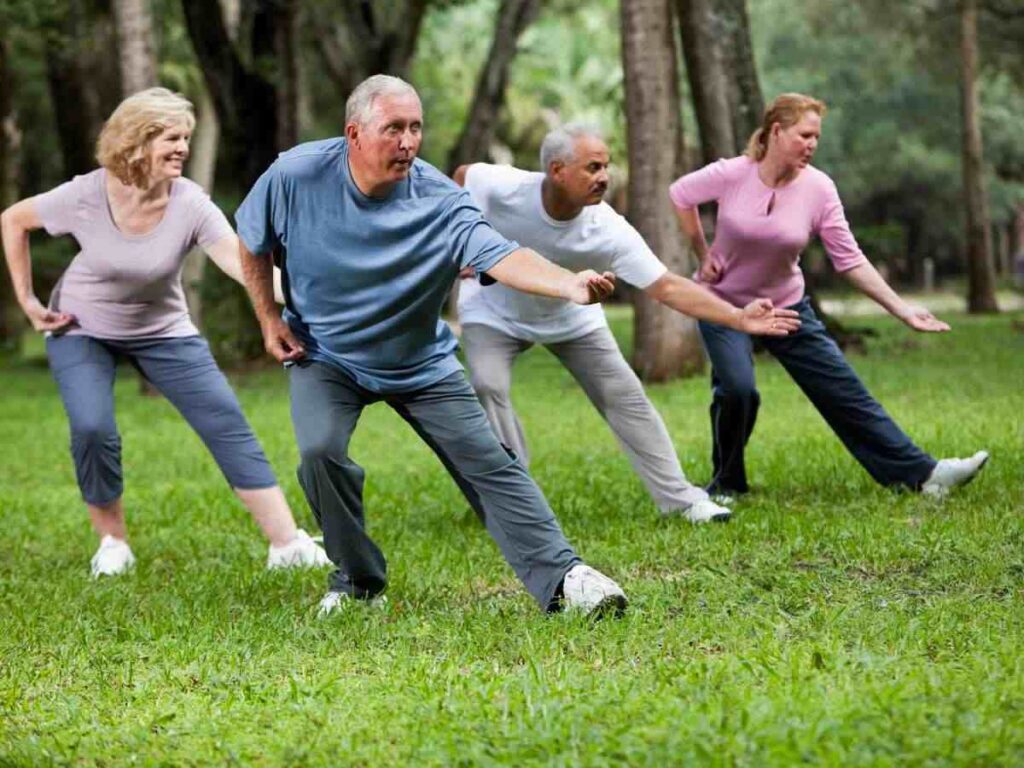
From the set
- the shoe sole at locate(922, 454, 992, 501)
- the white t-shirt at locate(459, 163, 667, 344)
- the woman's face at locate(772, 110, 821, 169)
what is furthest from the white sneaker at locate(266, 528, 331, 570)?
the shoe sole at locate(922, 454, 992, 501)

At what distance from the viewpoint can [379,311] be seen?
708 cm

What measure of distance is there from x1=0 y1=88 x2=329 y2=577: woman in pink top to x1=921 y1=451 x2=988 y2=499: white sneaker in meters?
3.20

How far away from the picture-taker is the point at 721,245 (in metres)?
9.84

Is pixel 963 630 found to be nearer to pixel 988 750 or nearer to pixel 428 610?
pixel 988 750

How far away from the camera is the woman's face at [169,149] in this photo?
27.9 ft

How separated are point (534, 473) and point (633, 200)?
689cm

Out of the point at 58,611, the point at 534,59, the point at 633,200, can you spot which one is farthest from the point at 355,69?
the point at 534,59

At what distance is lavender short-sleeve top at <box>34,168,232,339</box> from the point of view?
8.86m

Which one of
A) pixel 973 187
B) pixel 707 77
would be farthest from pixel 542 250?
pixel 973 187

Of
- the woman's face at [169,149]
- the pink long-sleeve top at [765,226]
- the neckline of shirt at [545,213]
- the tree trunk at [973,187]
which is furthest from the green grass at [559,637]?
the tree trunk at [973,187]

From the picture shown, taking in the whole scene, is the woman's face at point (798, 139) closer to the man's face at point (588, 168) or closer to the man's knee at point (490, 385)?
the man's face at point (588, 168)

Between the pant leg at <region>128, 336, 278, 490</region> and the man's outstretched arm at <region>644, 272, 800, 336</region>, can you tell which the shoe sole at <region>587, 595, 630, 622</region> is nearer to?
the man's outstretched arm at <region>644, 272, 800, 336</region>

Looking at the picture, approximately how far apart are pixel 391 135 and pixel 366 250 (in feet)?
1.57

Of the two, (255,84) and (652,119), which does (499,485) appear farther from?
(255,84)
